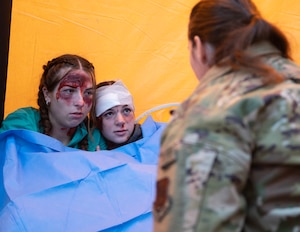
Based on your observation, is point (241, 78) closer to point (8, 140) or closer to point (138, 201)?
point (138, 201)

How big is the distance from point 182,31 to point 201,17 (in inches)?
45.9

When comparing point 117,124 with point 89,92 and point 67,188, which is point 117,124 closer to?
point 89,92

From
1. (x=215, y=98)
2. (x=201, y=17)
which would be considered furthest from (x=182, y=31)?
(x=215, y=98)

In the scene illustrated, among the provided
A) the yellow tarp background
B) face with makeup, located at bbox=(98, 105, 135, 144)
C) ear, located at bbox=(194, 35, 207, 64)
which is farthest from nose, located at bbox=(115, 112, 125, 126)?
ear, located at bbox=(194, 35, 207, 64)

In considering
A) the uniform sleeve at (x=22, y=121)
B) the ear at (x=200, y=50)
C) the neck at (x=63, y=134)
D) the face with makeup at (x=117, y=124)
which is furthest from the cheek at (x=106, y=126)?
the ear at (x=200, y=50)

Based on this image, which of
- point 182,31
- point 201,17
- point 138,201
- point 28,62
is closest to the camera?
point 201,17

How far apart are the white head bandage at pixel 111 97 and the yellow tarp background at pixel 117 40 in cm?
17

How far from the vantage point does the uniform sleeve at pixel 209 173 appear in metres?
0.60

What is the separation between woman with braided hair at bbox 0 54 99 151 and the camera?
156 cm

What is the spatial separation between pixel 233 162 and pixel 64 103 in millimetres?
1043

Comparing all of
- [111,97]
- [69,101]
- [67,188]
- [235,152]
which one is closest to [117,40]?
[111,97]

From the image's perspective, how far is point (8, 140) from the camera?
4.74ft

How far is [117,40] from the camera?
1854mm

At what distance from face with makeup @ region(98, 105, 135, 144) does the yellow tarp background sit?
0.69 feet
